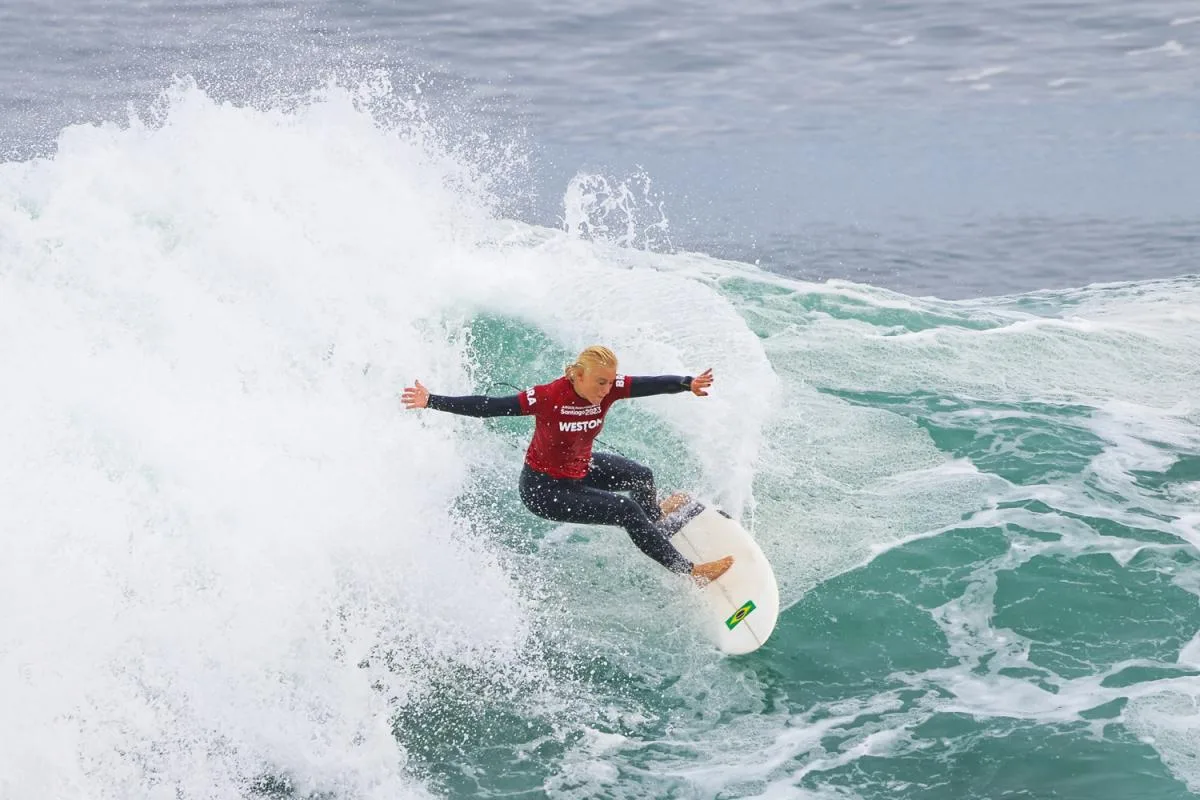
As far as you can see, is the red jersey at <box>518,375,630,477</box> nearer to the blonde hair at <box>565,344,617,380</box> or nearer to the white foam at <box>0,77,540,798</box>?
the blonde hair at <box>565,344,617,380</box>

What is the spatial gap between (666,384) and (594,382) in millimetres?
634

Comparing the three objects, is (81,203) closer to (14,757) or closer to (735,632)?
(14,757)

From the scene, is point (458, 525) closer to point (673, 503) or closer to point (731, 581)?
point (673, 503)

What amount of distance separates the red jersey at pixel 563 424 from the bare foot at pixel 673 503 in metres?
0.86

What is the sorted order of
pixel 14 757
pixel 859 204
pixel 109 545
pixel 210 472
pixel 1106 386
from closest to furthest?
pixel 14 757, pixel 109 545, pixel 210 472, pixel 1106 386, pixel 859 204

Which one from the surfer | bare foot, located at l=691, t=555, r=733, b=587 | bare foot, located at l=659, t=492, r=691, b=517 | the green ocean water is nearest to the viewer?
the green ocean water

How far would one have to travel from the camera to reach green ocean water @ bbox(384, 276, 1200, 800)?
6637mm

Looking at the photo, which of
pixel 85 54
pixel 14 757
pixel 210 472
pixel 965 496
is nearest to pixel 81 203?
pixel 210 472

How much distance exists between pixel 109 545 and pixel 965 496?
6.62 metres

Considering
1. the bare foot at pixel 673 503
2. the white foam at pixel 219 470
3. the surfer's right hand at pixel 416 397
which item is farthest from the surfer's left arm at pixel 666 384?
the white foam at pixel 219 470

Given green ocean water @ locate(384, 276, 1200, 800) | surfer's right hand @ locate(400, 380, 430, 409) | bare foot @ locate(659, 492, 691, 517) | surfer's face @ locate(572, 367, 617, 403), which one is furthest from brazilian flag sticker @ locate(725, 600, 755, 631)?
surfer's right hand @ locate(400, 380, 430, 409)

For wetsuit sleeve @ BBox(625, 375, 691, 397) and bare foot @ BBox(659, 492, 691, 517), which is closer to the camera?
wetsuit sleeve @ BBox(625, 375, 691, 397)

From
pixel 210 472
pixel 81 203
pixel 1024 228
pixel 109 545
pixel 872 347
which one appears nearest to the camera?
pixel 109 545

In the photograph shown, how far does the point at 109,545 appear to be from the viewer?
6.73 m
